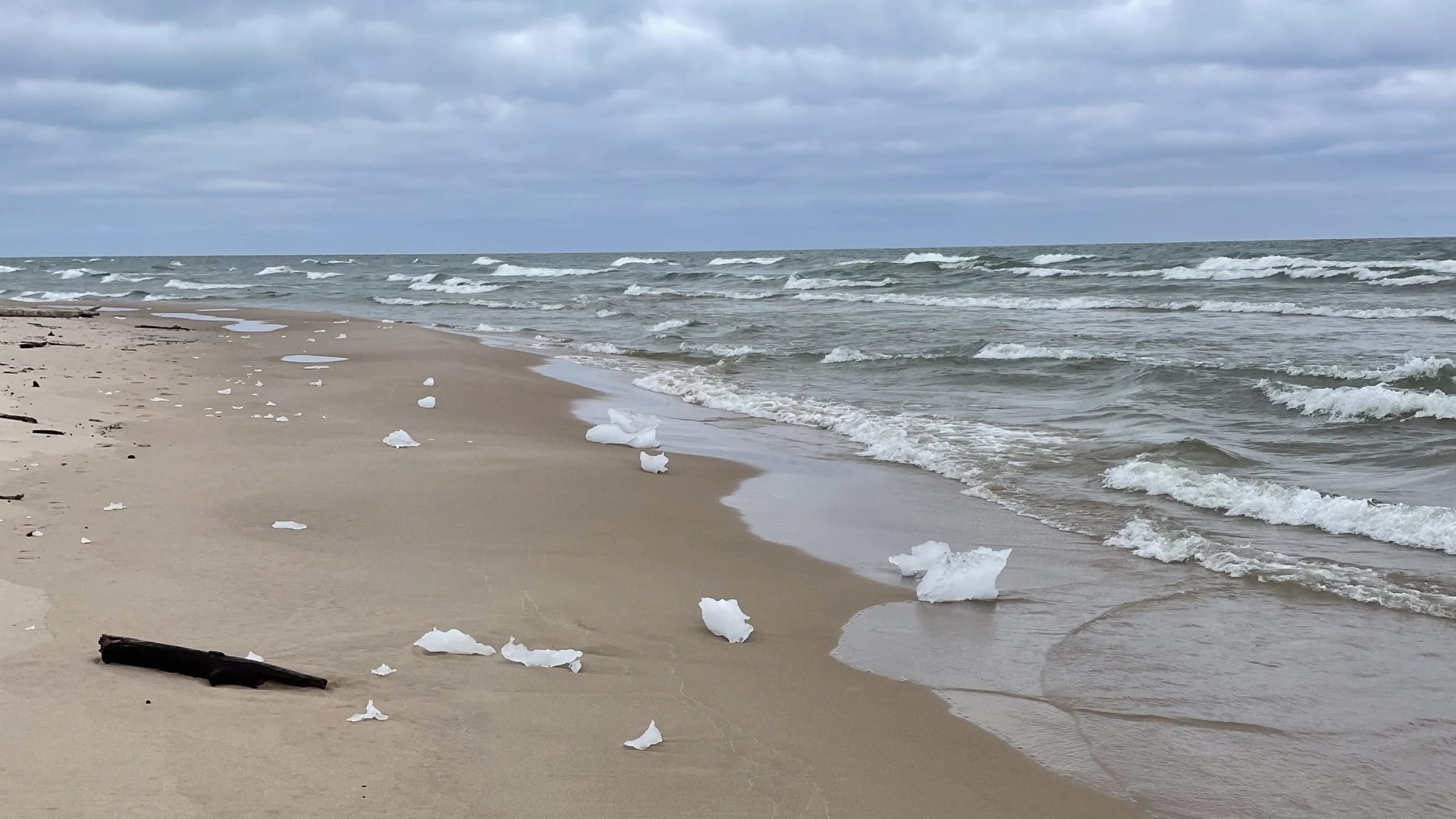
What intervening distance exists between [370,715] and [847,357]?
14.4 meters

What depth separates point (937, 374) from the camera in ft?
50.2

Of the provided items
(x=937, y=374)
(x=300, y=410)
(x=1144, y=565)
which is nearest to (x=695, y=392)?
(x=937, y=374)

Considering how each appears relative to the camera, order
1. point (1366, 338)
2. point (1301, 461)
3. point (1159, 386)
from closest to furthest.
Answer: point (1301, 461)
point (1159, 386)
point (1366, 338)

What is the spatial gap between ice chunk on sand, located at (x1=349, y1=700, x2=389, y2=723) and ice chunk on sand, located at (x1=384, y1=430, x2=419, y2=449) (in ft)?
17.6

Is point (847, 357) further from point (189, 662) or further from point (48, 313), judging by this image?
point (48, 313)

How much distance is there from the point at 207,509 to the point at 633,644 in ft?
9.48

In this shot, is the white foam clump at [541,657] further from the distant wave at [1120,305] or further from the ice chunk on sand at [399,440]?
the distant wave at [1120,305]

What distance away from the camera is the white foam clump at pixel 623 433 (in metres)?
9.37

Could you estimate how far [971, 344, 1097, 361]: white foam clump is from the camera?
16.3m

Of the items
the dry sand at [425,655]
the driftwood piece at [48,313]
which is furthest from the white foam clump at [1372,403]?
the driftwood piece at [48,313]

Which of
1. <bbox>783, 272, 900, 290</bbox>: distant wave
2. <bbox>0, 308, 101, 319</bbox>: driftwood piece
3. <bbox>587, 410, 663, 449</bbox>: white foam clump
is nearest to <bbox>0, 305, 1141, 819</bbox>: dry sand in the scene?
<bbox>587, 410, 663, 449</bbox>: white foam clump

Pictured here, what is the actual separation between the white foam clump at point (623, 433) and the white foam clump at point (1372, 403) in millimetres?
7011

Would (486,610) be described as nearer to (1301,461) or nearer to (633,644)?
(633,644)

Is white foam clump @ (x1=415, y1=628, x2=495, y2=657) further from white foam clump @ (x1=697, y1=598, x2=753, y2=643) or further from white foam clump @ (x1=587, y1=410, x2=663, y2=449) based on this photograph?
white foam clump @ (x1=587, y1=410, x2=663, y2=449)
